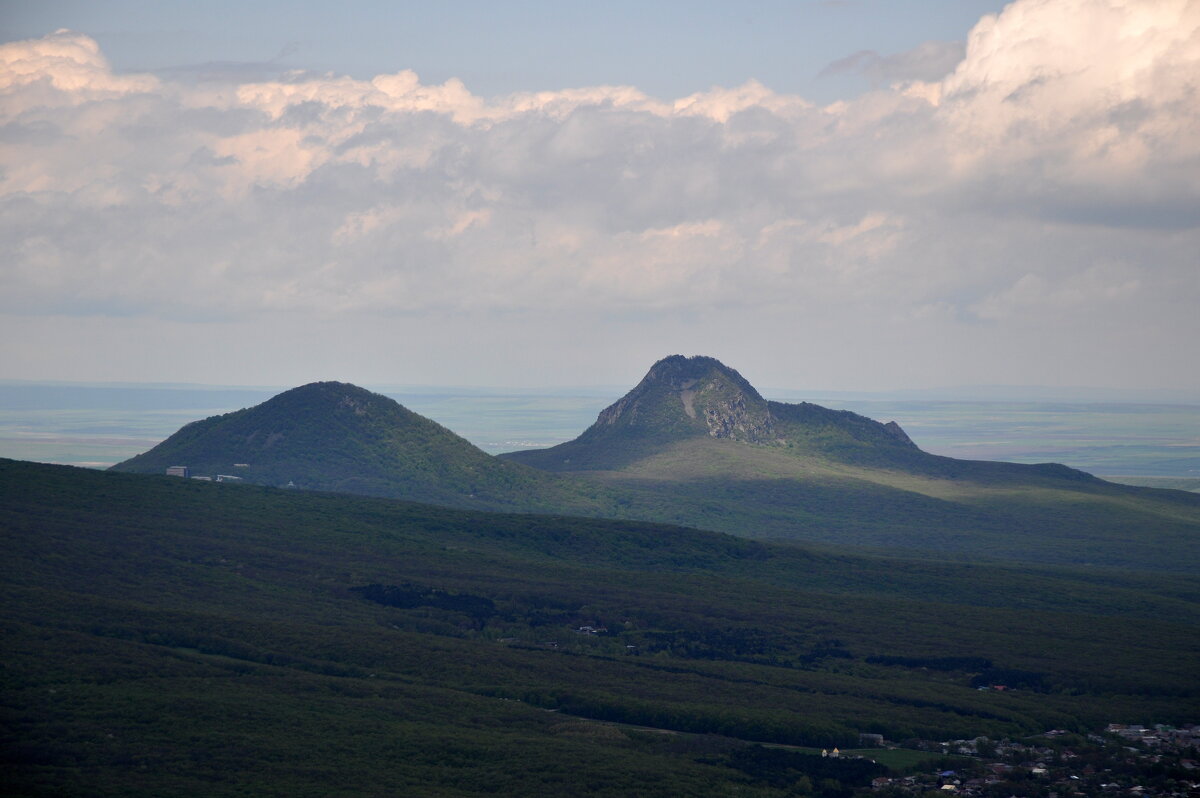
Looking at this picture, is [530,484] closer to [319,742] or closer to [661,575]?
[661,575]

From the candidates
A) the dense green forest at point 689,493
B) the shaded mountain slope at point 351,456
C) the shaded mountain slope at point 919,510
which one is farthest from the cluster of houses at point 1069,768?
the shaded mountain slope at point 351,456

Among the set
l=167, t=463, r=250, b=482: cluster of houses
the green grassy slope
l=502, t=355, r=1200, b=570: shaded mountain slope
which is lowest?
the green grassy slope

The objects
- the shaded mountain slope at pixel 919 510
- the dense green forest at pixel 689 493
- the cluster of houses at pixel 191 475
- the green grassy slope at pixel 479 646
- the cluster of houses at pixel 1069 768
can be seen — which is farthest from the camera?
the dense green forest at pixel 689 493

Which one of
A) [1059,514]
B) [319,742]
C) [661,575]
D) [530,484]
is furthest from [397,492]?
[319,742]

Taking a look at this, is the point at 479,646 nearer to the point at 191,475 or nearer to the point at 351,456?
the point at 191,475

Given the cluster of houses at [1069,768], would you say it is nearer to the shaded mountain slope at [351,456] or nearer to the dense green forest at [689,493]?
the dense green forest at [689,493]

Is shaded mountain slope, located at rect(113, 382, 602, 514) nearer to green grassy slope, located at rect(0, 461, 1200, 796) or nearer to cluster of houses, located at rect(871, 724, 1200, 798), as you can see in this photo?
green grassy slope, located at rect(0, 461, 1200, 796)

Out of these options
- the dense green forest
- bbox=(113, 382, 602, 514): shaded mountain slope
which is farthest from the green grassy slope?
bbox=(113, 382, 602, 514): shaded mountain slope
